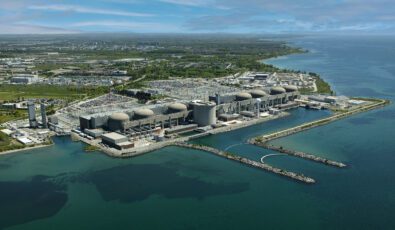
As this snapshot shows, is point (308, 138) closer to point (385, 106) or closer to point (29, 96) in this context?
point (385, 106)

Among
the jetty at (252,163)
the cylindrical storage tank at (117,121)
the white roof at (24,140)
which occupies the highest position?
the cylindrical storage tank at (117,121)

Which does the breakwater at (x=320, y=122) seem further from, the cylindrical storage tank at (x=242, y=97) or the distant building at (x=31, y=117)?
the distant building at (x=31, y=117)

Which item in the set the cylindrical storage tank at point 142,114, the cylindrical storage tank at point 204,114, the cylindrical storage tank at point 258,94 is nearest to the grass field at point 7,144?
the cylindrical storage tank at point 142,114

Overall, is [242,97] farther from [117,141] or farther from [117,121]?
[117,141]

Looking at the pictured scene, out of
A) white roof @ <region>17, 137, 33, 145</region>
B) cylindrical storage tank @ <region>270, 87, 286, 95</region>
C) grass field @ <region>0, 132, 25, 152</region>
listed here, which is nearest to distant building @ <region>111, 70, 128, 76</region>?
cylindrical storage tank @ <region>270, 87, 286, 95</region>

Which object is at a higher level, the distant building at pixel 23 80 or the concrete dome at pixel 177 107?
the concrete dome at pixel 177 107

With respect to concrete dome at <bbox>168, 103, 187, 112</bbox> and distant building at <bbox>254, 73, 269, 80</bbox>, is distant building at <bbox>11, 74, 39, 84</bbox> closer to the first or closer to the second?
distant building at <bbox>254, 73, 269, 80</bbox>

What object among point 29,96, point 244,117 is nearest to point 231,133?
point 244,117

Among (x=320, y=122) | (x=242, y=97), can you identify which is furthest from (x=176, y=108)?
(x=320, y=122)
